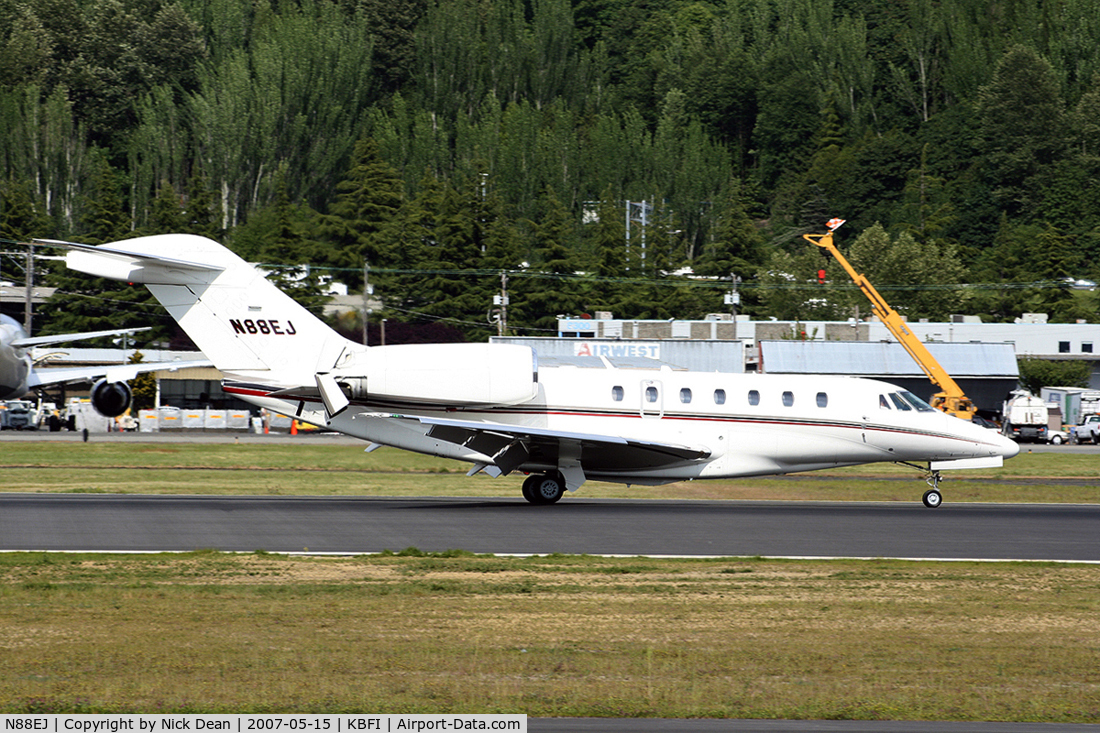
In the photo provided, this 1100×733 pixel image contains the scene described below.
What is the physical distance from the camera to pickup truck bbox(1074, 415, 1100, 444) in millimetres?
67125

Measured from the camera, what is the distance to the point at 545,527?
76.2ft

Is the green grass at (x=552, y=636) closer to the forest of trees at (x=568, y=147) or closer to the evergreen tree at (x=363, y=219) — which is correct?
the forest of trees at (x=568, y=147)

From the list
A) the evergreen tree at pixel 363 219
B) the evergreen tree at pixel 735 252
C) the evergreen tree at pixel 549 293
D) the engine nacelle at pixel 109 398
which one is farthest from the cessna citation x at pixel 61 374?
the evergreen tree at pixel 735 252

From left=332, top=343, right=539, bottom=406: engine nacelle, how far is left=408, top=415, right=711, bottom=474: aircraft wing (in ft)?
2.15

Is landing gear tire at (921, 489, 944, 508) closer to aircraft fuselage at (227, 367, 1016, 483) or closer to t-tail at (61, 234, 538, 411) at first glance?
aircraft fuselage at (227, 367, 1016, 483)

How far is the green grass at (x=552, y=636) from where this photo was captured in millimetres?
10516

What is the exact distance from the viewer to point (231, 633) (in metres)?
Result: 13.0

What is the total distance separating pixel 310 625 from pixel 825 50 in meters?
140

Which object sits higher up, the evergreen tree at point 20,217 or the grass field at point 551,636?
the evergreen tree at point 20,217

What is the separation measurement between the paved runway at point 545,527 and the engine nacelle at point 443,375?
2.34 metres

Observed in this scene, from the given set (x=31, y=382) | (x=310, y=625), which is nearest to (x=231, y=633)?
(x=310, y=625)

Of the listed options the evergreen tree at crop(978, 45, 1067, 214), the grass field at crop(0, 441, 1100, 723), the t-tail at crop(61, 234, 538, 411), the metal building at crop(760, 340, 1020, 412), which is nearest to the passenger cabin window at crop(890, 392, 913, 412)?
the t-tail at crop(61, 234, 538, 411)

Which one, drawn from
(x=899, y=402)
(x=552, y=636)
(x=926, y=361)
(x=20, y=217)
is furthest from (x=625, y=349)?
(x=20, y=217)

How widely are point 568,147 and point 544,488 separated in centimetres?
10196
